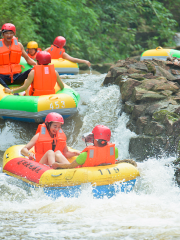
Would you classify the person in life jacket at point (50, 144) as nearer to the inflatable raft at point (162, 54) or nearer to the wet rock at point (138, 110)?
the wet rock at point (138, 110)

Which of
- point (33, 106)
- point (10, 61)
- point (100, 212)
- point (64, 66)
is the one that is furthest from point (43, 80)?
point (64, 66)

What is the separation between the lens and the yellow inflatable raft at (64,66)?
9480 millimetres

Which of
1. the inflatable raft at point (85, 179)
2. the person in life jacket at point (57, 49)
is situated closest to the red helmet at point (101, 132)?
the inflatable raft at point (85, 179)

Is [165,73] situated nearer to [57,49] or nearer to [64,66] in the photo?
[64,66]

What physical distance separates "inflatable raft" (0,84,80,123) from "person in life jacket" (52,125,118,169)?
6.27 ft

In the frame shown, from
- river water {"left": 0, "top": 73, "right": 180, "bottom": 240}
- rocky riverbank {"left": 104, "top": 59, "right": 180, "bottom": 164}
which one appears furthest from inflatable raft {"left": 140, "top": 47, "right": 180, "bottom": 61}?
river water {"left": 0, "top": 73, "right": 180, "bottom": 240}

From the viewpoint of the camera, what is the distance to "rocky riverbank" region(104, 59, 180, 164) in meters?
5.13

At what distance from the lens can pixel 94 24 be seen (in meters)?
14.4

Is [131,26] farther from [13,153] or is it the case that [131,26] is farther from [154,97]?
[13,153]

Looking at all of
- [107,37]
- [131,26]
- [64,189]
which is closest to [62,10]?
[107,37]

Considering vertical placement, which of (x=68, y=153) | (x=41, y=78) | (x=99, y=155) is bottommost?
(x=68, y=153)

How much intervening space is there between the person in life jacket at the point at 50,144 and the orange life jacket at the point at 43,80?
159 centimetres

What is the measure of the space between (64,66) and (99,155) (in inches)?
231

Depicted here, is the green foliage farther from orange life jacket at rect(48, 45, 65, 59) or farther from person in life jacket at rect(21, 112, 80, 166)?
person in life jacket at rect(21, 112, 80, 166)
